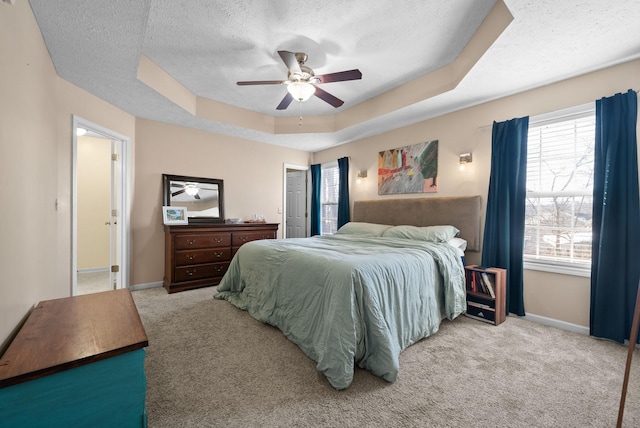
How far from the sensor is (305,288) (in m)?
2.19

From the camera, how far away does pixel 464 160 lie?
11.3 feet

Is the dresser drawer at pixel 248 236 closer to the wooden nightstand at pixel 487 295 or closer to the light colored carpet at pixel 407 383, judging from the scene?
the light colored carpet at pixel 407 383

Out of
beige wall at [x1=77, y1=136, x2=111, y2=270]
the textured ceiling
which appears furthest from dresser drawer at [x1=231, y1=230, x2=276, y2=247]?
beige wall at [x1=77, y1=136, x2=111, y2=270]

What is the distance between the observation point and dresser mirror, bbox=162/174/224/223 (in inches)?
165

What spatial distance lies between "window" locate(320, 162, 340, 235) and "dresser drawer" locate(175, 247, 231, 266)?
7.51ft

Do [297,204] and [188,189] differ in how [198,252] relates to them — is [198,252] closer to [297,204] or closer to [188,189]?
[188,189]

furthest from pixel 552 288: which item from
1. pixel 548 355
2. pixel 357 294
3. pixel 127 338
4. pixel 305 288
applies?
pixel 127 338

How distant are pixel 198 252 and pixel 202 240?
193mm

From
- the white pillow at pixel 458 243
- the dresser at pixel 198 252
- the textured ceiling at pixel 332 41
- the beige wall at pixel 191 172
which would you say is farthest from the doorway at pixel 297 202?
the white pillow at pixel 458 243

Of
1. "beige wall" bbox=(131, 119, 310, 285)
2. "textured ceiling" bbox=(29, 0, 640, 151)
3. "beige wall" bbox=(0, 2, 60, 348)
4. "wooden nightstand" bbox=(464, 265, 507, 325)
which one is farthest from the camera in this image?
"beige wall" bbox=(131, 119, 310, 285)

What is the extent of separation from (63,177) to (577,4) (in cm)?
472

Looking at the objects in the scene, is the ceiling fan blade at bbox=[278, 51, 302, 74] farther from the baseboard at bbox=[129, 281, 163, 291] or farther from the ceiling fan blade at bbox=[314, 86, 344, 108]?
the baseboard at bbox=[129, 281, 163, 291]

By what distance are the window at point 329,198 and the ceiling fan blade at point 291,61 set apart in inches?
123

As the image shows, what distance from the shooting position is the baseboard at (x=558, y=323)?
2.54 meters
